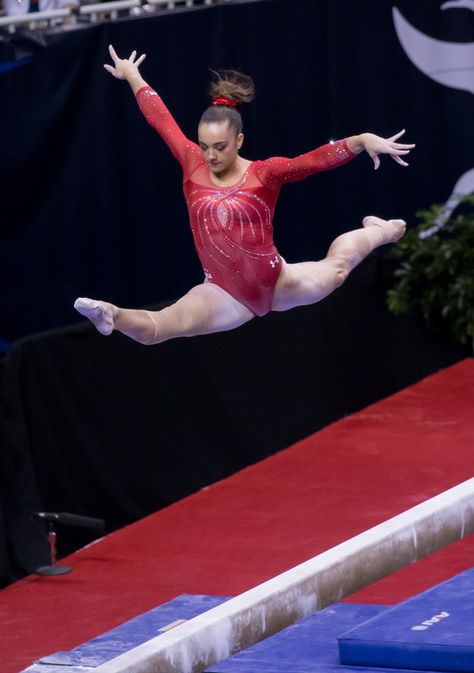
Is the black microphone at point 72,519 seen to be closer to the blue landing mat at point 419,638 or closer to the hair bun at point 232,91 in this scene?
the blue landing mat at point 419,638

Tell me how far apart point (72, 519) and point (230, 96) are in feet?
9.39

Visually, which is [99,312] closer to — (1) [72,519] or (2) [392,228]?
(2) [392,228]

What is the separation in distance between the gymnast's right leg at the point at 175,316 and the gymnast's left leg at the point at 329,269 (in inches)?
5.6

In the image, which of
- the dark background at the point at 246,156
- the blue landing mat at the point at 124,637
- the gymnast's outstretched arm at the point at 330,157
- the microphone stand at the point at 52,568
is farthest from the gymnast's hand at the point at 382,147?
the dark background at the point at 246,156

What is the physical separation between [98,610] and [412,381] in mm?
3828

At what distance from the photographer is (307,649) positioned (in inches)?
212

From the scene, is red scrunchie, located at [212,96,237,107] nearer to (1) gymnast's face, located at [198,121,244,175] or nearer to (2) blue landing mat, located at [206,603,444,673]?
(1) gymnast's face, located at [198,121,244,175]

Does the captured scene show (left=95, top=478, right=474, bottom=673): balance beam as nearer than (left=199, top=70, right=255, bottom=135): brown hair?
Yes

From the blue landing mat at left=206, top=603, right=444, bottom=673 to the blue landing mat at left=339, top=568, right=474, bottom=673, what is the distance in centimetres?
7

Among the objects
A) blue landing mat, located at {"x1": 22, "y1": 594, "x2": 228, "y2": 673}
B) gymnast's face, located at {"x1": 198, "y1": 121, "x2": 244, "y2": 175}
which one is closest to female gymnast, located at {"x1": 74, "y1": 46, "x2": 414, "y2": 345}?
gymnast's face, located at {"x1": 198, "y1": 121, "x2": 244, "y2": 175}

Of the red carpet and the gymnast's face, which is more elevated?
the gymnast's face

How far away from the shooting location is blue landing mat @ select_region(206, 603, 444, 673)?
16.8 ft

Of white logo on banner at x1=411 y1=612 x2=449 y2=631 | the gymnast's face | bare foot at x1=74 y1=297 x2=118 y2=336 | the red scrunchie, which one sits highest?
the red scrunchie

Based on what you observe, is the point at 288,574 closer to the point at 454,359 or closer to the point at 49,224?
the point at 49,224
